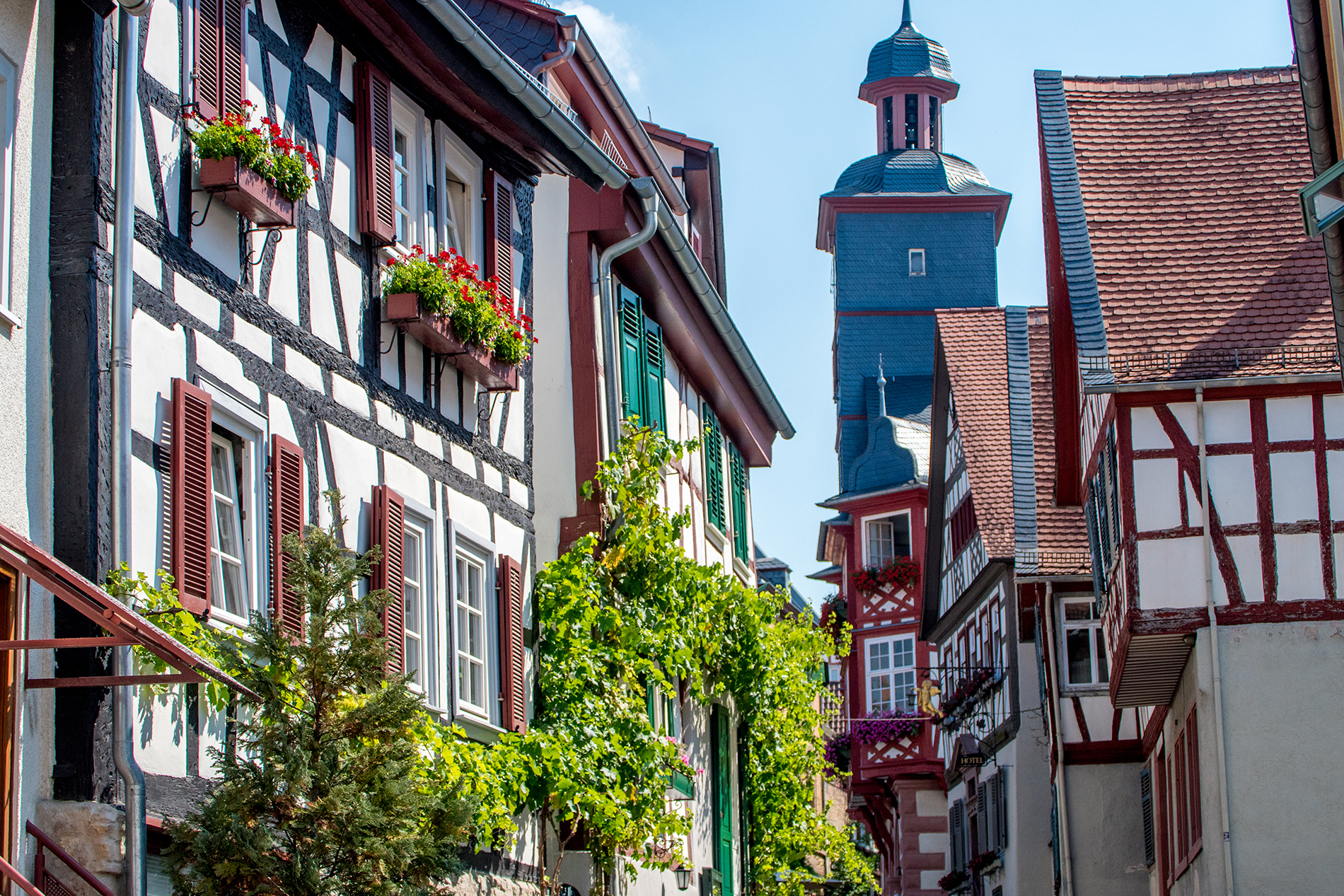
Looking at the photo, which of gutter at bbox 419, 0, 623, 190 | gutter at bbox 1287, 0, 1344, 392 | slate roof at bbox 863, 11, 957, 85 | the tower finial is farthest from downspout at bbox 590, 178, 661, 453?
slate roof at bbox 863, 11, 957, 85

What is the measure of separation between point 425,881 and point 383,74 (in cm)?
544

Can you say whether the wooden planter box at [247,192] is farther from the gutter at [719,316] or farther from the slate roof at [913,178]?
the slate roof at [913,178]

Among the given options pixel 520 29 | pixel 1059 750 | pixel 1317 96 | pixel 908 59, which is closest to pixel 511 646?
pixel 520 29

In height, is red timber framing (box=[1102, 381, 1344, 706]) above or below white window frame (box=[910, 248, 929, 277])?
below

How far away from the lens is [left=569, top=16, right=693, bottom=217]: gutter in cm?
1652

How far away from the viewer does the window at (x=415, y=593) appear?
11227 millimetres

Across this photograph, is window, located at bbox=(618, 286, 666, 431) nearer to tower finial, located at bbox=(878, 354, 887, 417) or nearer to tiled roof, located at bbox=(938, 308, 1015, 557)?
tiled roof, located at bbox=(938, 308, 1015, 557)

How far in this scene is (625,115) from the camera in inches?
709

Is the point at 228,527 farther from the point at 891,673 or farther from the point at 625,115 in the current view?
the point at 891,673

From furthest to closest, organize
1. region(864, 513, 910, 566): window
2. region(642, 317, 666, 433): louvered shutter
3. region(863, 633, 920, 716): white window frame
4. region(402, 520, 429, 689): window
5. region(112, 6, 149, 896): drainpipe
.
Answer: region(864, 513, 910, 566): window < region(863, 633, 920, 716): white window frame < region(642, 317, 666, 433): louvered shutter < region(402, 520, 429, 689): window < region(112, 6, 149, 896): drainpipe

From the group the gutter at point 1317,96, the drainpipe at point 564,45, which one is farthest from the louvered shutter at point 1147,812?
the gutter at point 1317,96

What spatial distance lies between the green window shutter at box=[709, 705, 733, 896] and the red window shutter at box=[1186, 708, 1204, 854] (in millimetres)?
4827

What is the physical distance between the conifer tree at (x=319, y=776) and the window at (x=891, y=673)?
107 ft

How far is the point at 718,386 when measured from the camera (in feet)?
66.5
